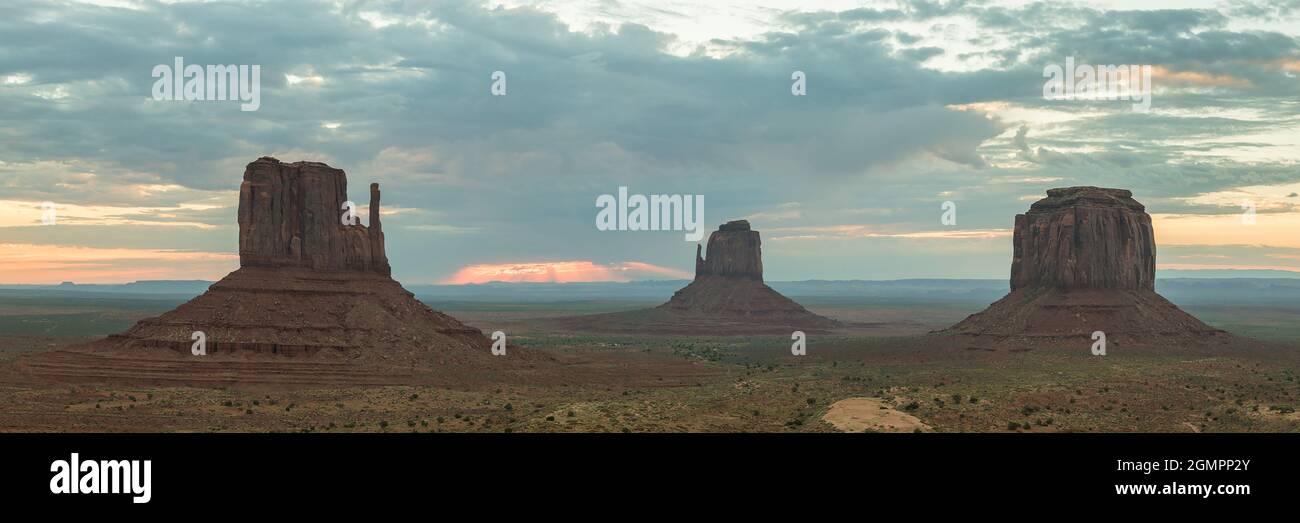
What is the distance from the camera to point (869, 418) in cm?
4759

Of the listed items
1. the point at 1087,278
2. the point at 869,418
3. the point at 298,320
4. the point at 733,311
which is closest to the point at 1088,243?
the point at 1087,278

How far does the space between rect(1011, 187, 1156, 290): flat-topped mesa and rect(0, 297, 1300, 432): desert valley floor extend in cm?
1280

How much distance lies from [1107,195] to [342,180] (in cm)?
8178

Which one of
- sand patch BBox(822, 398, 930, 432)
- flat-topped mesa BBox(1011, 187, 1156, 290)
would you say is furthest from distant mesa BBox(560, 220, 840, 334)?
sand patch BBox(822, 398, 930, 432)

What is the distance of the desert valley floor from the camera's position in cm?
4875

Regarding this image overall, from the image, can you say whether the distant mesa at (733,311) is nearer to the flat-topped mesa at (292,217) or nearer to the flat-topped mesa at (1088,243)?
the flat-topped mesa at (1088,243)

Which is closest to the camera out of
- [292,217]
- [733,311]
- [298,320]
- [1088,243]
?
[298,320]

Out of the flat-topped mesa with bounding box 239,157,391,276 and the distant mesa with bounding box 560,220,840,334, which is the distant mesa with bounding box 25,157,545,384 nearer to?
the flat-topped mesa with bounding box 239,157,391,276

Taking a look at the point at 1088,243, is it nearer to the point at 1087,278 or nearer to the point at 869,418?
the point at 1087,278

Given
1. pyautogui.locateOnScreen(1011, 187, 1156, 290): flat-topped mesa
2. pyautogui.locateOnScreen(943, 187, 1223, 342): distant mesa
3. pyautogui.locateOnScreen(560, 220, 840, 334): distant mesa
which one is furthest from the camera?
pyautogui.locateOnScreen(560, 220, 840, 334): distant mesa

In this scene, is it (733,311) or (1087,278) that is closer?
(1087,278)

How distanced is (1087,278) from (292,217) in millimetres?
80873
